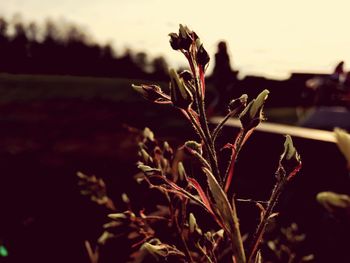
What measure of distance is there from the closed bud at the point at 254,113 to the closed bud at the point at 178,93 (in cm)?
8

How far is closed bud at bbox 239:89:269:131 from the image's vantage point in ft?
1.83

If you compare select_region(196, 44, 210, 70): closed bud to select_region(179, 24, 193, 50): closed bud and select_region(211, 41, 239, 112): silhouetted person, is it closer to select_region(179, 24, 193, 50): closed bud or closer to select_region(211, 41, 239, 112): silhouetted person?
select_region(179, 24, 193, 50): closed bud

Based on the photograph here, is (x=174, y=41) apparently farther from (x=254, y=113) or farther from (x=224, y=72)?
(x=224, y=72)

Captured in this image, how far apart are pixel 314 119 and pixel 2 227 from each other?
908 cm

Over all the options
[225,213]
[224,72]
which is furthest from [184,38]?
[224,72]

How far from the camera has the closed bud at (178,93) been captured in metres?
0.56

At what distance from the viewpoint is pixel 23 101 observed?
30.3m

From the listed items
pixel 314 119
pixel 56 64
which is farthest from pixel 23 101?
pixel 314 119

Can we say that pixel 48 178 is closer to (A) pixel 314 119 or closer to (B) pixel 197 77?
(B) pixel 197 77

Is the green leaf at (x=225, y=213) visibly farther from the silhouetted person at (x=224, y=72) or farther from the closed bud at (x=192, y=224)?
the silhouetted person at (x=224, y=72)

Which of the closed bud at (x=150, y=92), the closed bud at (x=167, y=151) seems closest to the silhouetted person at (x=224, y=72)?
the closed bud at (x=167, y=151)

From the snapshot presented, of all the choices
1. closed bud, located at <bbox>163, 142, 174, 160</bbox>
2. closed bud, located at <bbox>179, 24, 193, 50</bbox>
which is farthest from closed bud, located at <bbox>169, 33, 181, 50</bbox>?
closed bud, located at <bbox>163, 142, 174, 160</bbox>

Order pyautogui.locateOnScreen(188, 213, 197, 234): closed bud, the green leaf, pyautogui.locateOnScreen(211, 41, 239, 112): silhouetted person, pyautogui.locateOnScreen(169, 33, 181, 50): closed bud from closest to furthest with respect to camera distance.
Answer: the green leaf
pyautogui.locateOnScreen(169, 33, 181, 50): closed bud
pyautogui.locateOnScreen(188, 213, 197, 234): closed bud
pyautogui.locateOnScreen(211, 41, 239, 112): silhouetted person

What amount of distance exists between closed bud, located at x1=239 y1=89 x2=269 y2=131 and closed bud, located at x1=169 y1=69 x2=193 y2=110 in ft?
0.28
